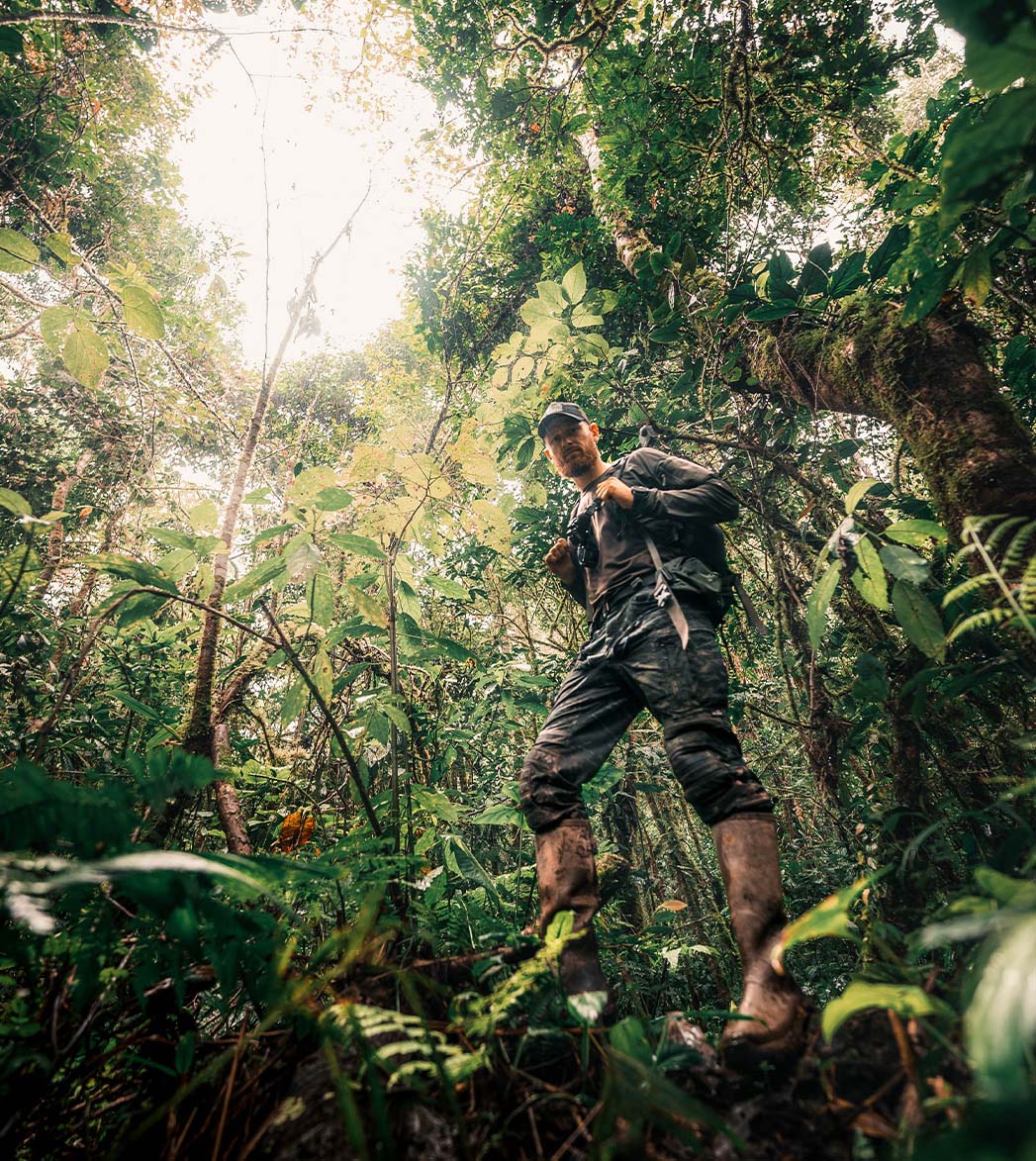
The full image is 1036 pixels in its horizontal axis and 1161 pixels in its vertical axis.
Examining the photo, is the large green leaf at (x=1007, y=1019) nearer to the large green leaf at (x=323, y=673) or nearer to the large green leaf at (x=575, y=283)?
the large green leaf at (x=323, y=673)

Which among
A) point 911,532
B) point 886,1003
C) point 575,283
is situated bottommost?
point 886,1003

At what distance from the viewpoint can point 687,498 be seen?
232cm

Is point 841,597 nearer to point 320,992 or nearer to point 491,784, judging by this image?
point 491,784

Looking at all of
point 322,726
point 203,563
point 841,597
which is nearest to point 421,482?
point 203,563

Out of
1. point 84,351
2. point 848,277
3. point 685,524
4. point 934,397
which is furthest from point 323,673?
point 848,277

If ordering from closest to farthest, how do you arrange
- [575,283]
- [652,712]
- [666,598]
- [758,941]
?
[758,941], [652,712], [666,598], [575,283]

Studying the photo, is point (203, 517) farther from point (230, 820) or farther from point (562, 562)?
point (230, 820)

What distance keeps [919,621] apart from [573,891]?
4.31 feet

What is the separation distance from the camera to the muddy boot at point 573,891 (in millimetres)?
1437

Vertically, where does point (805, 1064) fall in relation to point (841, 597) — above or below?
below

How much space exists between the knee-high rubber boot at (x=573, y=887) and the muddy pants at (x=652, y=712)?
0.19 feet

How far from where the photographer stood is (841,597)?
301cm

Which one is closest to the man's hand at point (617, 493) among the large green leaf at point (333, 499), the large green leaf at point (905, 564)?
the large green leaf at point (905, 564)

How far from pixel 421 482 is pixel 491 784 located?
6.59 feet
